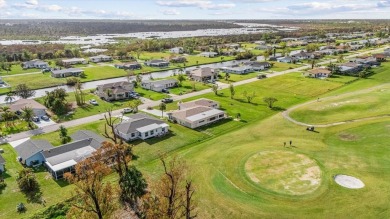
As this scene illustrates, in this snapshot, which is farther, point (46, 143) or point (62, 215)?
point (46, 143)

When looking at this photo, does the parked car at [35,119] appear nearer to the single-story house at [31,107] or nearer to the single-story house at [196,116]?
the single-story house at [31,107]

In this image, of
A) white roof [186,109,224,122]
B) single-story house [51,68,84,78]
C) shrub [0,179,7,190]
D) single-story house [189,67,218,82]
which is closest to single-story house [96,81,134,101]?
single-story house [189,67,218,82]

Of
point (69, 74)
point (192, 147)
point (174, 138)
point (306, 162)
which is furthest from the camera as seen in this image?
point (69, 74)

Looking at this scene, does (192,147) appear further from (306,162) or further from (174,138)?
(306,162)

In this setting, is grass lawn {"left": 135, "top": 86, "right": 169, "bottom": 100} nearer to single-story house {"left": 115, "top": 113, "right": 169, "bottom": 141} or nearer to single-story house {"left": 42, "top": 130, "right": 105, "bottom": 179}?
single-story house {"left": 115, "top": 113, "right": 169, "bottom": 141}

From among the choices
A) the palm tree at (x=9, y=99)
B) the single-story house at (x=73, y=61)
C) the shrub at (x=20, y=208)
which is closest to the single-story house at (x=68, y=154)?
the shrub at (x=20, y=208)

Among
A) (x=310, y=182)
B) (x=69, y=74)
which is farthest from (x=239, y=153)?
(x=69, y=74)
